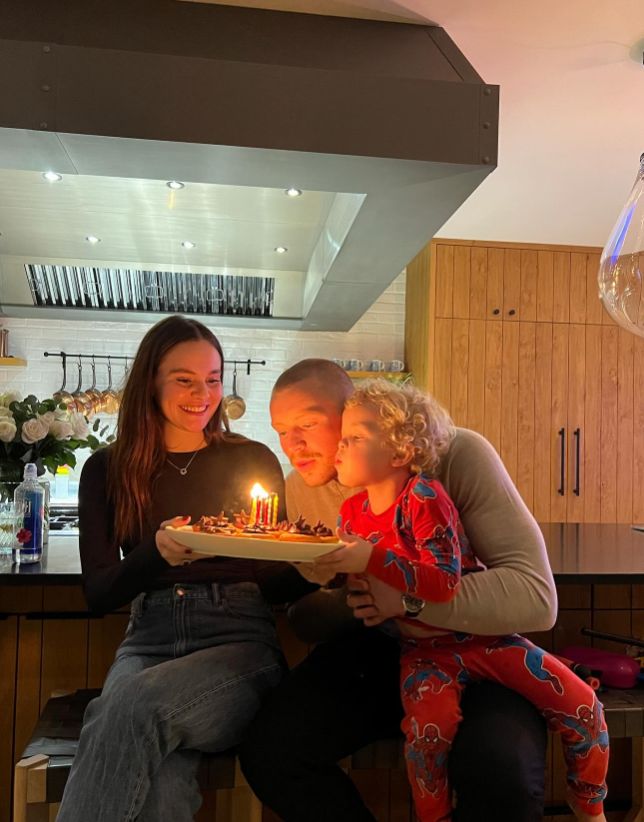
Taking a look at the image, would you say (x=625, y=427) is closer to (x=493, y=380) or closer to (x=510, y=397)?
(x=510, y=397)

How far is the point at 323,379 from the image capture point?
163 centimetres

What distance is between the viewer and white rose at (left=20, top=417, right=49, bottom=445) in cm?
208

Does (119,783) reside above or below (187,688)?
below

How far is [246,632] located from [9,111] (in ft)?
4.66

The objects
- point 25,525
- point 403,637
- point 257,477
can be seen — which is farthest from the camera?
point 25,525

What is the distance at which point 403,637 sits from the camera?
4.84 ft

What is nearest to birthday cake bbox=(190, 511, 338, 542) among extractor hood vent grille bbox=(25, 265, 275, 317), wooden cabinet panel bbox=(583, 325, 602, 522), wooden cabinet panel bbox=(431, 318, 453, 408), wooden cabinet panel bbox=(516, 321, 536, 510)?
extractor hood vent grille bbox=(25, 265, 275, 317)

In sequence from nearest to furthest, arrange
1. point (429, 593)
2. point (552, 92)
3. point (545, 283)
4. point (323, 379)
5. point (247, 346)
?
1. point (429, 593)
2. point (323, 379)
3. point (552, 92)
4. point (545, 283)
5. point (247, 346)

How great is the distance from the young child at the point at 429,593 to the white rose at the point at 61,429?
0.99 meters

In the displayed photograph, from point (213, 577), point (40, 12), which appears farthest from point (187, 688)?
point (40, 12)

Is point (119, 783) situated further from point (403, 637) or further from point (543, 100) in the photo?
point (543, 100)

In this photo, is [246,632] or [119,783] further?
[246,632]

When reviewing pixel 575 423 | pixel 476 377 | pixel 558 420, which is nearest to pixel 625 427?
pixel 575 423

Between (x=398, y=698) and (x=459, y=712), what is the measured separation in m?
0.17
